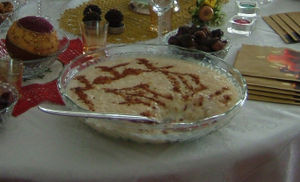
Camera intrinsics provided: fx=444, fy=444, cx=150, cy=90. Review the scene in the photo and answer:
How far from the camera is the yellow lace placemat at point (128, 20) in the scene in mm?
1177

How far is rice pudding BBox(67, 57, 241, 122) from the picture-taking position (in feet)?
2.48

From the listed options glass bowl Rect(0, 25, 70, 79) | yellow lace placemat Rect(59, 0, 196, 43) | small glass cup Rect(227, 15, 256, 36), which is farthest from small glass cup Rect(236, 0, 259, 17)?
glass bowl Rect(0, 25, 70, 79)

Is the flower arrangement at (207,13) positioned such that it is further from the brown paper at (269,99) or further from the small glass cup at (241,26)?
the brown paper at (269,99)

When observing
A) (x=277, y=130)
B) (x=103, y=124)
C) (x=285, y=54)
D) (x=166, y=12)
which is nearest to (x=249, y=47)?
(x=285, y=54)

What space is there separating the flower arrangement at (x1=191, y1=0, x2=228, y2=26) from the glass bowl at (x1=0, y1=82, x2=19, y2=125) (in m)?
0.61

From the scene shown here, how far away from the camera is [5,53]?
1020 mm

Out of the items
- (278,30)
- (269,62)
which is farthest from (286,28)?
(269,62)

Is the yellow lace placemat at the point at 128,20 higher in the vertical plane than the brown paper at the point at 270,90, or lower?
lower

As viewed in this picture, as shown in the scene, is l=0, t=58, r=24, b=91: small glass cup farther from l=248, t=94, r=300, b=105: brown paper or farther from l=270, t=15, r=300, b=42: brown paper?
l=270, t=15, r=300, b=42: brown paper

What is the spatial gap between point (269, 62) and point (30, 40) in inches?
20.3

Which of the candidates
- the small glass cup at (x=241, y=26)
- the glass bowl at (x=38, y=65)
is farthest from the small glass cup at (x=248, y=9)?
the glass bowl at (x=38, y=65)

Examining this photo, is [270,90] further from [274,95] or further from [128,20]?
[128,20]

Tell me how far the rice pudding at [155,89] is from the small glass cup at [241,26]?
34 centimetres

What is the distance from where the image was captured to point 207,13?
3.99ft
